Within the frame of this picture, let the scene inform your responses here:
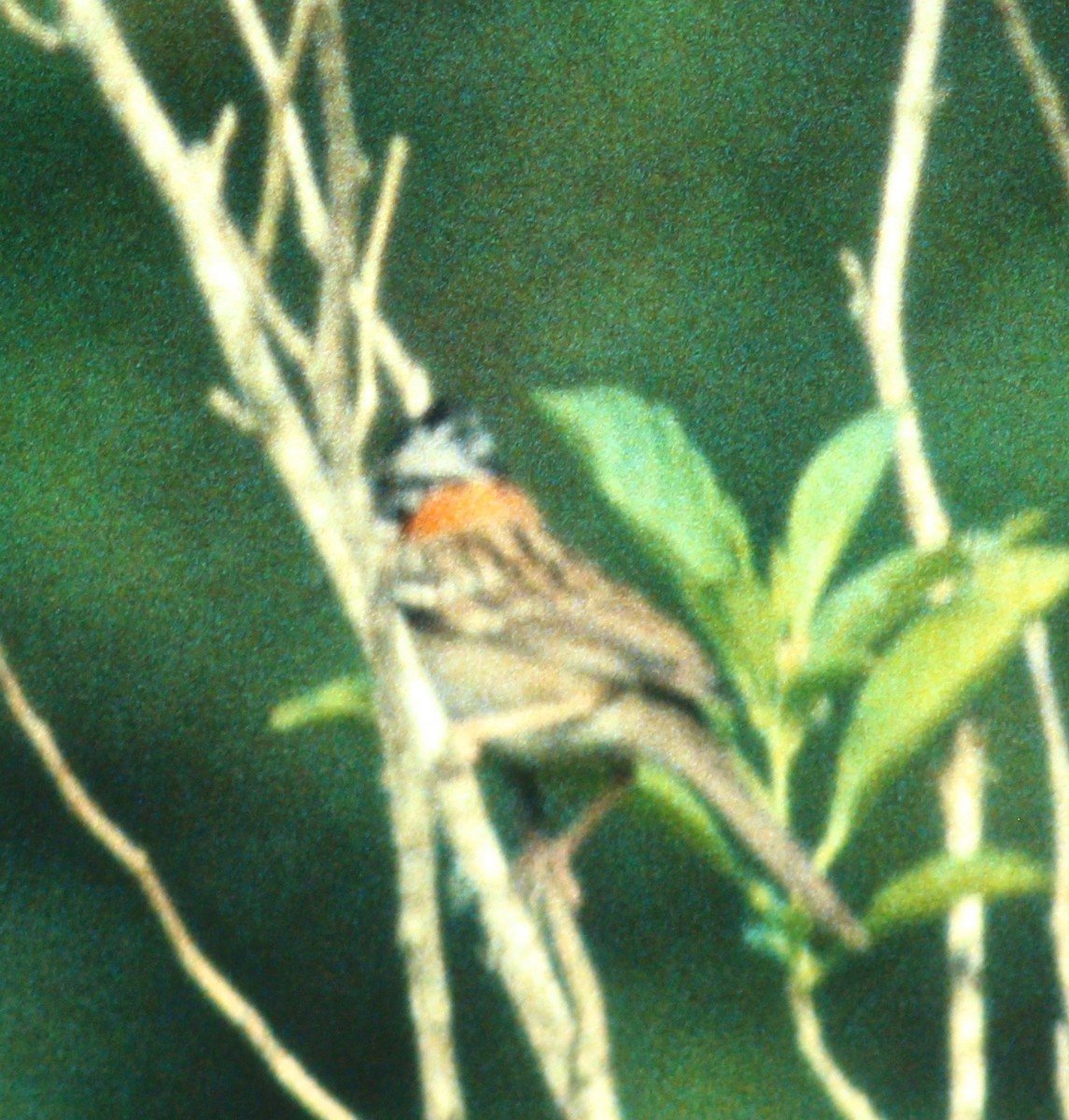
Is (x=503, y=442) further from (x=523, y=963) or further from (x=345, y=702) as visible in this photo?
(x=523, y=963)

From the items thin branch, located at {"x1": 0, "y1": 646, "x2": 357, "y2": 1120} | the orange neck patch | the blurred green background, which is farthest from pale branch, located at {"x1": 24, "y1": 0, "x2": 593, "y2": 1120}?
the blurred green background

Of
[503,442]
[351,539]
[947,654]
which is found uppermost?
[351,539]

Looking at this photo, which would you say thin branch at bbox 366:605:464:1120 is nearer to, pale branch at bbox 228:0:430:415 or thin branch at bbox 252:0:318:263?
thin branch at bbox 252:0:318:263

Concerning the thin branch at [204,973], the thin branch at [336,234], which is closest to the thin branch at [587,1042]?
the thin branch at [204,973]

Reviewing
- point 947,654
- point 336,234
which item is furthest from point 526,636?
point 336,234

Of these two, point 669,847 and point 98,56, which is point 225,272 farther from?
point 669,847
